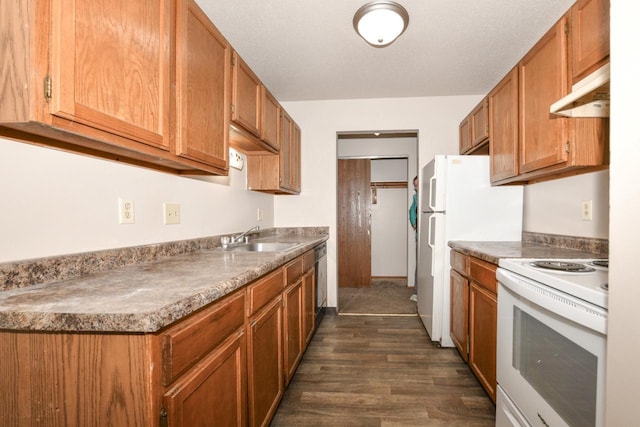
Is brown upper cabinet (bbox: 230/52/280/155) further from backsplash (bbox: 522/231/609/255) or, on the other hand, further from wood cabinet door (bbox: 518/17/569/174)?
backsplash (bbox: 522/231/609/255)

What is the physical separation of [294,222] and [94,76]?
276 centimetres

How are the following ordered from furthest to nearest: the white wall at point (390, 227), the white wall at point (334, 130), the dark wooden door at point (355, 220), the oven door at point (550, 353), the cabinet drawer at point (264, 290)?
1. the white wall at point (390, 227)
2. the dark wooden door at point (355, 220)
3. the white wall at point (334, 130)
4. the cabinet drawer at point (264, 290)
5. the oven door at point (550, 353)

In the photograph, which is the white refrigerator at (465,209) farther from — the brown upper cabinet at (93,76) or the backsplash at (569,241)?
the brown upper cabinet at (93,76)

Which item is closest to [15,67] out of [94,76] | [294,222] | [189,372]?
[94,76]

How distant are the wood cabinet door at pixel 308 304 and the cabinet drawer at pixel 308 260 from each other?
4 cm

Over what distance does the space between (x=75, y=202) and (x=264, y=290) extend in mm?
816

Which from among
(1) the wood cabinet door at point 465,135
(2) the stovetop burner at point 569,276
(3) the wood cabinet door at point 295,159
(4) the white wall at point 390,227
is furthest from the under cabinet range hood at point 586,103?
(4) the white wall at point 390,227

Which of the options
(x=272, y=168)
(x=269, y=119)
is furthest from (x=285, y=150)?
(x=269, y=119)

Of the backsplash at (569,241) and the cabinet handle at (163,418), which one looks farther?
the backsplash at (569,241)

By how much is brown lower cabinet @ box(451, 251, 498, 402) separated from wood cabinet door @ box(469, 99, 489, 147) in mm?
1035

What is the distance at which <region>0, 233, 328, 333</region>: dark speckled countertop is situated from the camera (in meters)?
0.71

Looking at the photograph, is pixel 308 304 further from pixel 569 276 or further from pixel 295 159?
pixel 569 276

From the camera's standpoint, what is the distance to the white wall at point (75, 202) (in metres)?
0.97

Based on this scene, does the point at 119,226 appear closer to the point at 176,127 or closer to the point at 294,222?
the point at 176,127
